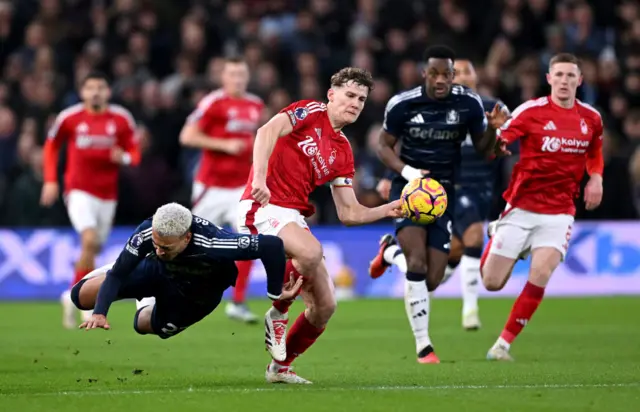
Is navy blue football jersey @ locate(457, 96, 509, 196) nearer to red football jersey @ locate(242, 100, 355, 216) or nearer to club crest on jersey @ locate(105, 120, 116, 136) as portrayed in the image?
club crest on jersey @ locate(105, 120, 116, 136)

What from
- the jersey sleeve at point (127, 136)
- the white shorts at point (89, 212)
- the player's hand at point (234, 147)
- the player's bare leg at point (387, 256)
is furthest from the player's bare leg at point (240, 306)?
the player's bare leg at point (387, 256)

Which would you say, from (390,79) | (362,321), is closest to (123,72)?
(390,79)

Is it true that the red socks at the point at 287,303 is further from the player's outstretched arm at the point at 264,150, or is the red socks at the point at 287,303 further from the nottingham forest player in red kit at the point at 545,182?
the nottingham forest player in red kit at the point at 545,182

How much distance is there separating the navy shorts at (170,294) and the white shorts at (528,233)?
325 centimetres

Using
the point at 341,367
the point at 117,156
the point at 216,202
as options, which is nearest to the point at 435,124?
the point at 341,367

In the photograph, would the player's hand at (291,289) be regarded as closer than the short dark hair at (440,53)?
Yes

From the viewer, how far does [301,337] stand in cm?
936

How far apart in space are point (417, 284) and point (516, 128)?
1.64 meters

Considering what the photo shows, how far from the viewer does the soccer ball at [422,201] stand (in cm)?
926

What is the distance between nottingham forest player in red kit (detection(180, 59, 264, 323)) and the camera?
15.5m

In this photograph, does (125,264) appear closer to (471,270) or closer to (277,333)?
(277,333)

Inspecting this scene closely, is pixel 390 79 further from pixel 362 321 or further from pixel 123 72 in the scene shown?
pixel 362 321

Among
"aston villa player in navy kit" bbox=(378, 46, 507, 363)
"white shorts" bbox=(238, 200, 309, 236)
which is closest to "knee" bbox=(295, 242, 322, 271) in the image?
"white shorts" bbox=(238, 200, 309, 236)

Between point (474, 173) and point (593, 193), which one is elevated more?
point (593, 193)
